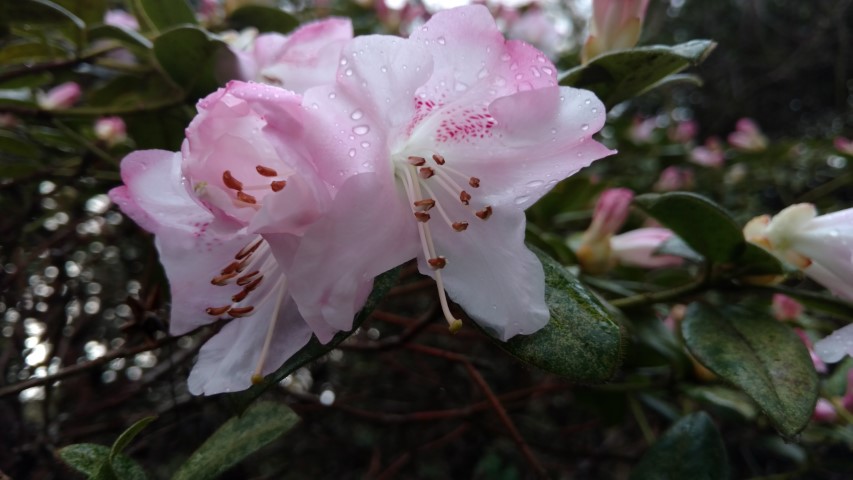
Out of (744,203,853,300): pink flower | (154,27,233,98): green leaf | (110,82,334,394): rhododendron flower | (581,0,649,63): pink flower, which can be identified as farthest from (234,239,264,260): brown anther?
(744,203,853,300): pink flower

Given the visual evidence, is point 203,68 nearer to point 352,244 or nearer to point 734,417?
point 352,244

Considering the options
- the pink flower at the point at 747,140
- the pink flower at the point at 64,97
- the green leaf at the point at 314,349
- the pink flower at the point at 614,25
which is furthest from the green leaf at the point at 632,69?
the pink flower at the point at 747,140

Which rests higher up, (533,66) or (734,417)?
(533,66)

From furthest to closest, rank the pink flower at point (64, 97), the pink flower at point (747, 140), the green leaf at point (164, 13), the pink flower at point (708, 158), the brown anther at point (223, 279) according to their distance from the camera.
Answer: the pink flower at point (747, 140)
the pink flower at point (708, 158)
the pink flower at point (64, 97)
the green leaf at point (164, 13)
the brown anther at point (223, 279)

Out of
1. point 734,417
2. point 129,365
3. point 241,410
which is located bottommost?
point 129,365

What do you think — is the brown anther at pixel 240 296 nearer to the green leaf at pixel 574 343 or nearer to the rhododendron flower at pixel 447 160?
the rhododendron flower at pixel 447 160

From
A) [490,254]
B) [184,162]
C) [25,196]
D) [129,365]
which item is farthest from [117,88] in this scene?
[490,254]

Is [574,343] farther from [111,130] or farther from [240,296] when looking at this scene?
[111,130]
